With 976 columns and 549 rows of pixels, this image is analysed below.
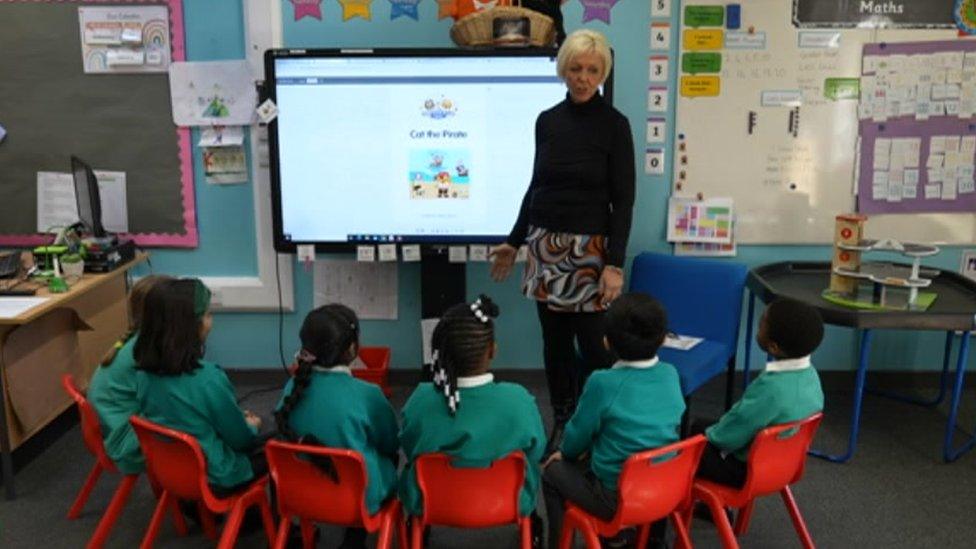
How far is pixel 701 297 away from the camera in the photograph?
3.23 meters

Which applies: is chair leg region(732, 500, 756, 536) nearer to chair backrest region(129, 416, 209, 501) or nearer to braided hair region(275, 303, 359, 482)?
braided hair region(275, 303, 359, 482)

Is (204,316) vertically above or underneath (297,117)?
underneath

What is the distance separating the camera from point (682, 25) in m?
3.36

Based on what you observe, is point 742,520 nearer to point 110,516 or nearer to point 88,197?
point 110,516

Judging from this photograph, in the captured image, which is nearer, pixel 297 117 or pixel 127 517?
pixel 127 517

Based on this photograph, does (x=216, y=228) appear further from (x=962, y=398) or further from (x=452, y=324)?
(x=962, y=398)

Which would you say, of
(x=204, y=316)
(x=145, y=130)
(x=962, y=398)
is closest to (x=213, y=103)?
(x=145, y=130)

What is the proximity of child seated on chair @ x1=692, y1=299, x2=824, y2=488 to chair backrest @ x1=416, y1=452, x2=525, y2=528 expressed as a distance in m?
0.60

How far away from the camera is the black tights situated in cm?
273

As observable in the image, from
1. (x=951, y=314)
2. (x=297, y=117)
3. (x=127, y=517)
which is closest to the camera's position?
(x=127, y=517)

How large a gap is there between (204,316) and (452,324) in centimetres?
73

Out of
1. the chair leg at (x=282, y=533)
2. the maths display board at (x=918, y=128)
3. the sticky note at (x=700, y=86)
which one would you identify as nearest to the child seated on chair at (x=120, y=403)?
the chair leg at (x=282, y=533)

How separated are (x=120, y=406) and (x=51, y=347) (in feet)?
2.96

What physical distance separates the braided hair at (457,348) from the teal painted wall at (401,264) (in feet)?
5.54
